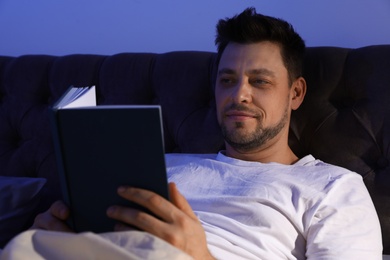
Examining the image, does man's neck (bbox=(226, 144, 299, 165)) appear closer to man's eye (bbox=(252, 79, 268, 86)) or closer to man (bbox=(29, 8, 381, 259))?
man (bbox=(29, 8, 381, 259))

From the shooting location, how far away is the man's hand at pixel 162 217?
0.72 metres

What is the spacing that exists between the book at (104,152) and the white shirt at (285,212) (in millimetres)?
306

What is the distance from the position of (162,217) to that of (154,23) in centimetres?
105

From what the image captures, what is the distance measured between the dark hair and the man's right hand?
0.64 m

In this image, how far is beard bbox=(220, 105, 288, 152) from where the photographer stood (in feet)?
3.88

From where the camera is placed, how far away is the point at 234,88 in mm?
1197

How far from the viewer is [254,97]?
3.87 ft

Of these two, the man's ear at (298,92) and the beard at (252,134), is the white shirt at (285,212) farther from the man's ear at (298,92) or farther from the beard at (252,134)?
the man's ear at (298,92)

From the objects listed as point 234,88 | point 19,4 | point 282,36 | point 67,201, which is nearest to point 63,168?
point 67,201

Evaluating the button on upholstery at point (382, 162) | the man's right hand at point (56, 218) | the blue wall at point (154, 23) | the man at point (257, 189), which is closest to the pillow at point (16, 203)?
the man at point (257, 189)

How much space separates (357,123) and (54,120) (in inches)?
30.1

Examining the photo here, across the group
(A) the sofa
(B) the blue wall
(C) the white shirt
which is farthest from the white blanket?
(B) the blue wall

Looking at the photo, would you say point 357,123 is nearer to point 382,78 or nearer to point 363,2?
point 382,78

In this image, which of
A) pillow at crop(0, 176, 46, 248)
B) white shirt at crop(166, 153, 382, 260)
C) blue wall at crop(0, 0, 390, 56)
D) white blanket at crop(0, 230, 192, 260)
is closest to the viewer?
white blanket at crop(0, 230, 192, 260)
